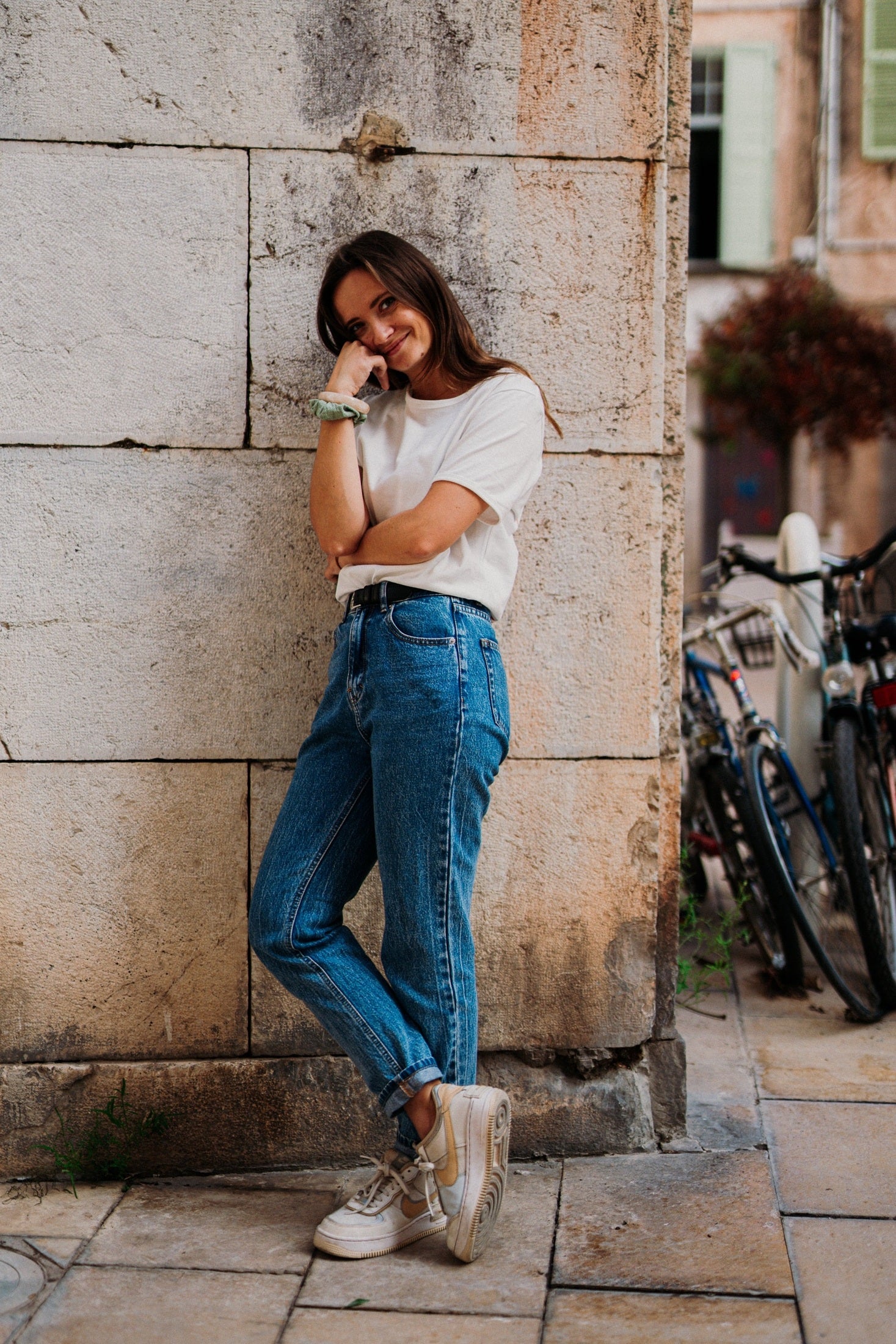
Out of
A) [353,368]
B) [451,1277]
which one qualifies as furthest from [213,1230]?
[353,368]

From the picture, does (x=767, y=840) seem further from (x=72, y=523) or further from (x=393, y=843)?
(x=72, y=523)

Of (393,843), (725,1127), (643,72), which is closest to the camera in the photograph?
(393,843)

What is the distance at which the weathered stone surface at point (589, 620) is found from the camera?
9.98 ft

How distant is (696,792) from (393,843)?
7.23ft

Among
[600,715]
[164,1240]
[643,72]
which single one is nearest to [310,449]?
[600,715]

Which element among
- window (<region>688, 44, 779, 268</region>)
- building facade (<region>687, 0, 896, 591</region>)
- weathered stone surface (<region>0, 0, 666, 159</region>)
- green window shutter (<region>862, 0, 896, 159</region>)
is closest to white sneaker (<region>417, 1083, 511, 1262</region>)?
weathered stone surface (<region>0, 0, 666, 159</region>)

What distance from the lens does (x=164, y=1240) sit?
2729mm

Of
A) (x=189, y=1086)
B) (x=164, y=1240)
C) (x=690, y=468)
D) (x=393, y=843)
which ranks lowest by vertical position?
(x=164, y=1240)

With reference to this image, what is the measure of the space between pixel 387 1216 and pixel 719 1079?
1150 millimetres

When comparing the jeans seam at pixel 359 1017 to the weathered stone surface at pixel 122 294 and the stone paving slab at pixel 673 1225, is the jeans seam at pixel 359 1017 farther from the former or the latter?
the weathered stone surface at pixel 122 294

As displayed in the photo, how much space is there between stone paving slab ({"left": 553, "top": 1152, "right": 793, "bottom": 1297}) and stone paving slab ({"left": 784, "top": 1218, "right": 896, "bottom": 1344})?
0.14ft

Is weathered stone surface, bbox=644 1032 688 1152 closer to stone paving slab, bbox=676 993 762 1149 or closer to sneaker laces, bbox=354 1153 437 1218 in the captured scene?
stone paving slab, bbox=676 993 762 1149

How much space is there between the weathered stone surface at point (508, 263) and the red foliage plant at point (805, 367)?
12050 millimetres

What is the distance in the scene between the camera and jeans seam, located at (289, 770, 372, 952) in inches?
103
